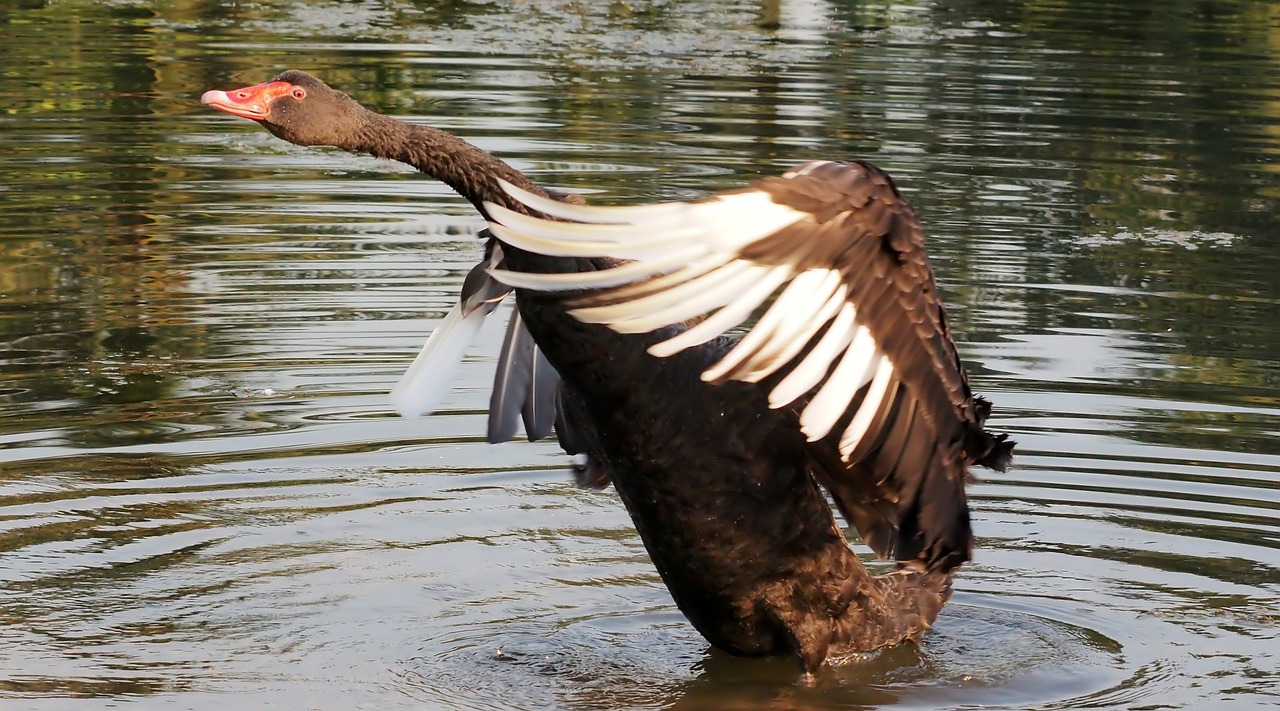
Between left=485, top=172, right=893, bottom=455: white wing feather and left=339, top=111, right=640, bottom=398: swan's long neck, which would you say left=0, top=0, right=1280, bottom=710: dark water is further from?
left=485, top=172, right=893, bottom=455: white wing feather

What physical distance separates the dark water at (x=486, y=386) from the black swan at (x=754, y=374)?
0.36 metres

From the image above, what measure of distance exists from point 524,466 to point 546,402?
3.64 ft

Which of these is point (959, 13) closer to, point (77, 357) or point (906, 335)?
point (77, 357)

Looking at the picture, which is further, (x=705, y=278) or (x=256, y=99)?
(x=256, y=99)

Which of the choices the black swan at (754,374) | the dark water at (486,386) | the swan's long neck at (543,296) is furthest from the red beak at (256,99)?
the dark water at (486,386)

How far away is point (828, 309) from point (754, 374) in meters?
0.32

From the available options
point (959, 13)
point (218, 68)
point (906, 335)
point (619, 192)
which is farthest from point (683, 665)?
point (959, 13)

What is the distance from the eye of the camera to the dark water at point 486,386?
555 centimetres

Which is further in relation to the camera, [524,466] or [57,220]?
[57,220]

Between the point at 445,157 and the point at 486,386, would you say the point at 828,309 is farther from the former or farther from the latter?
the point at 486,386

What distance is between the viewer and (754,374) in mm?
4082

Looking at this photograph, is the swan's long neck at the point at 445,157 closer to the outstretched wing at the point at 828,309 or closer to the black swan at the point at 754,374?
the black swan at the point at 754,374

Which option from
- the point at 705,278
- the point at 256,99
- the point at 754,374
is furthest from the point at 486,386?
the point at 705,278

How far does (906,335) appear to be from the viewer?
464cm
